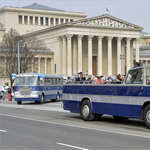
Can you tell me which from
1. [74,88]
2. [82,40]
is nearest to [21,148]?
[74,88]

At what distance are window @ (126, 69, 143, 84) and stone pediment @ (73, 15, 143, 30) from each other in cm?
7566

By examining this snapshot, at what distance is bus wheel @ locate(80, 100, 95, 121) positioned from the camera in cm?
1953

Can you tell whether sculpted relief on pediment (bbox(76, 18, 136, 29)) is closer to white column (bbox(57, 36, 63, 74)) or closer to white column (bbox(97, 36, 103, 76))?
white column (bbox(97, 36, 103, 76))

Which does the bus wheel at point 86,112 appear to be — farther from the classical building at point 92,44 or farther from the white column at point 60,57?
the white column at point 60,57

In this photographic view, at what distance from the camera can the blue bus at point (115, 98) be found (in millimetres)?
16312

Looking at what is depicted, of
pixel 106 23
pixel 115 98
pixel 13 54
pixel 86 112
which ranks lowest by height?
pixel 86 112

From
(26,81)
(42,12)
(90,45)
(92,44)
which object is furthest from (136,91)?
(42,12)

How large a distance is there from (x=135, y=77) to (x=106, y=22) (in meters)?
79.9

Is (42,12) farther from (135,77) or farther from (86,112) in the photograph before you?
(135,77)

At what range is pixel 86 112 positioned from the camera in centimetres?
1975

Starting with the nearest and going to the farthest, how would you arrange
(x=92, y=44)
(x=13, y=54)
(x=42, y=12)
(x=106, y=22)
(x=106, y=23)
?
1. (x=13, y=54)
2. (x=106, y=22)
3. (x=106, y=23)
4. (x=92, y=44)
5. (x=42, y=12)

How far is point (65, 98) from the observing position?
21500mm

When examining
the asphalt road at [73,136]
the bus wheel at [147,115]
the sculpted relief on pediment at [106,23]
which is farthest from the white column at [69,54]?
the bus wheel at [147,115]

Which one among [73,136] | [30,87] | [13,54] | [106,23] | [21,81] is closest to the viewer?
[73,136]
